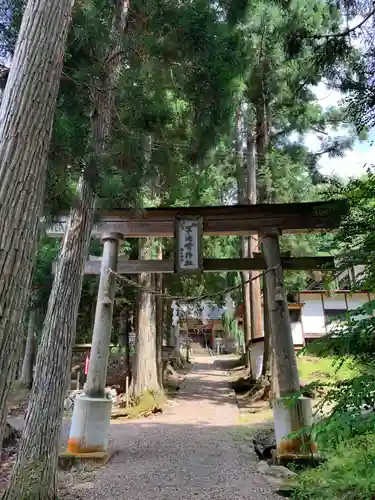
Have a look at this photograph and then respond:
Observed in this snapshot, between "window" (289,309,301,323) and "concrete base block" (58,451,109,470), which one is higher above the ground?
"window" (289,309,301,323)

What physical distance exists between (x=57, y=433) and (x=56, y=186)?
2.32 metres

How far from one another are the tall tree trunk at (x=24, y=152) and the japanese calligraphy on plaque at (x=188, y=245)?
3.21 meters

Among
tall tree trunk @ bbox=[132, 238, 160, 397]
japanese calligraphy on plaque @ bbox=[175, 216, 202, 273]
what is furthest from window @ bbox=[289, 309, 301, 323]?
japanese calligraphy on plaque @ bbox=[175, 216, 202, 273]

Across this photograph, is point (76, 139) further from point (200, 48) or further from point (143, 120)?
point (200, 48)

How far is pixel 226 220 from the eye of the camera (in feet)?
19.2

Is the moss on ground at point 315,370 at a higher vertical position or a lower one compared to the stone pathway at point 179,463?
higher

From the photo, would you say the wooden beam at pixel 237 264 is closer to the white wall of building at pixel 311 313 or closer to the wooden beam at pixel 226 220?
the wooden beam at pixel 226 220

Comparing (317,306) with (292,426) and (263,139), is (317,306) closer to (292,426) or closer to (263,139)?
(263,139)

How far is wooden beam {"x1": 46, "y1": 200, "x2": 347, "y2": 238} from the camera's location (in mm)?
5637

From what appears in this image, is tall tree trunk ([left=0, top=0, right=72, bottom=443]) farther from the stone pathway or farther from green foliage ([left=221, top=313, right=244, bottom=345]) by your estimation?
green foliage ([left=221, top=313, right=244, bottom=345])

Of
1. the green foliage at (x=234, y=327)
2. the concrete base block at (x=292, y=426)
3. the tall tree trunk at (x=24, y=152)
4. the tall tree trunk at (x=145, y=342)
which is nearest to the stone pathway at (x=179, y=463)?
the concrete base block at (x=292, y=426)

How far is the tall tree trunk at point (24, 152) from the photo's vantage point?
2141mm

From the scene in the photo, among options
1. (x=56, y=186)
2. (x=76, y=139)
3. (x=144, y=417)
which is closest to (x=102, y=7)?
(x=76, y=139)

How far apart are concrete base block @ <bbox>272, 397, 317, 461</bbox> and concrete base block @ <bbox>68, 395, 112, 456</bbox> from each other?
7.06ft
